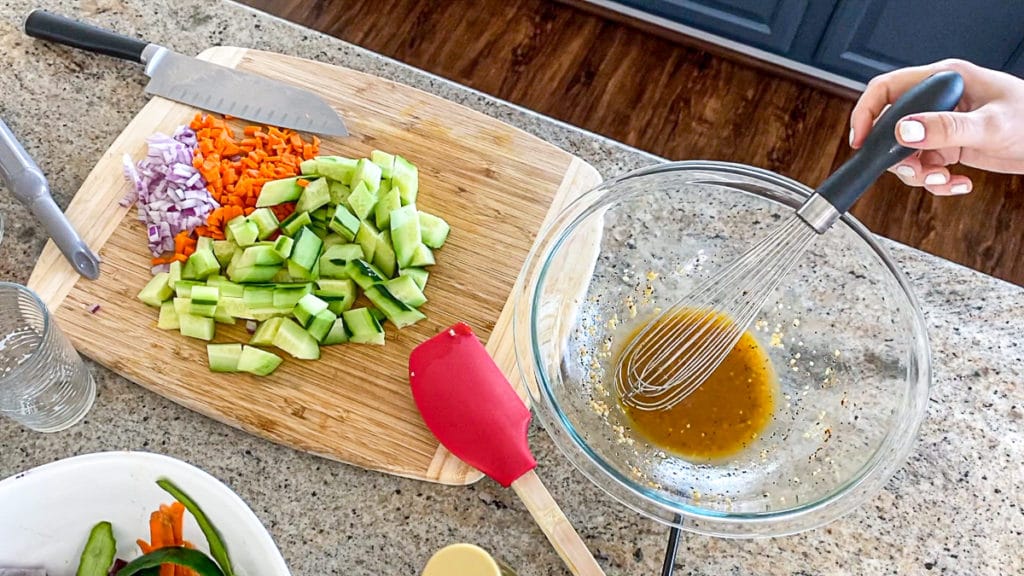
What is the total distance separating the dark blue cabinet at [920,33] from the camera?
6.73 feet

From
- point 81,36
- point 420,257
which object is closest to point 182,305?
point 420,257

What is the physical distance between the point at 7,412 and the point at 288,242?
A: 1.33 ft

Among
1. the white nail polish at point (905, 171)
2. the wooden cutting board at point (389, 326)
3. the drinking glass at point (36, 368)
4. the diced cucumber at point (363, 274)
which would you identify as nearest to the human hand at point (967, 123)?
the white nail polish at point (905, 171)

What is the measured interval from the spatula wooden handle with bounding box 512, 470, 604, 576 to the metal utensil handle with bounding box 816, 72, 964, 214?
1.52ft

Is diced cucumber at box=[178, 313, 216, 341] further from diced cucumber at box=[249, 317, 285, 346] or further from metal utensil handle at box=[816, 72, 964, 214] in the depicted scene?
metal utensil handle at box=[816, 72, 964, 214]

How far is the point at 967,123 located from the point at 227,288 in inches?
37.7

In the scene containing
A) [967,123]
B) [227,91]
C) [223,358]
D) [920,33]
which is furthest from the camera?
[920,33]

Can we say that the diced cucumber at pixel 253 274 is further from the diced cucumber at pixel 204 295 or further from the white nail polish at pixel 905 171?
the white nail polish at pixel 905 171

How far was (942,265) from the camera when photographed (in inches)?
47.9

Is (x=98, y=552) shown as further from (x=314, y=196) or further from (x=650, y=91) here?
(x=650, y=91)

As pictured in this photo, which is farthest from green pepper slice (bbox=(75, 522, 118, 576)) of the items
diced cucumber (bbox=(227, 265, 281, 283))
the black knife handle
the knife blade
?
the black knife handle

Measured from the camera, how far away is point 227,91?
1333 mm

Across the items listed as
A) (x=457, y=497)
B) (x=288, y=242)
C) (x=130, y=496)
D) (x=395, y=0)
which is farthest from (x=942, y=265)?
(x=395, y=0)

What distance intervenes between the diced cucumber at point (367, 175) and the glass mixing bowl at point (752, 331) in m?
0.31
